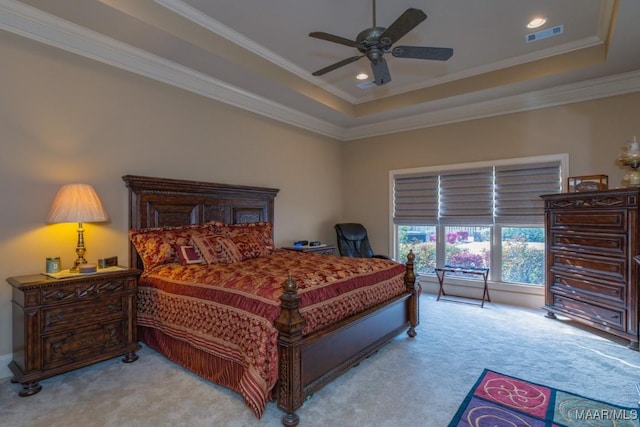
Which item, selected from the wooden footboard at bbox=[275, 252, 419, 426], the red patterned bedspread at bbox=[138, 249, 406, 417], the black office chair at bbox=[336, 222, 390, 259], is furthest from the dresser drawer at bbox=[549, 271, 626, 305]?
the black office chair at bbox=[336, 222, 390, 259]

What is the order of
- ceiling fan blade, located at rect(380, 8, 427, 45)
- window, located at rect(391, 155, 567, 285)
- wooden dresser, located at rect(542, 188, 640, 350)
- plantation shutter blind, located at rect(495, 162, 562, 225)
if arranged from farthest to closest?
window, located at rect(391, 155, 567, 285)
plantation shutter blind, located at rect(495, 162, 562, 225)
wooden dresser, located at rect(542, 188, 640, 350)
ceiling fan blade, located at rect(380, 8, 427, 45)

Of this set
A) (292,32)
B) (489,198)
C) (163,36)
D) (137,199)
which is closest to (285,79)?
(292,32)

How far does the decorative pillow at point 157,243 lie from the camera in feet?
10.8

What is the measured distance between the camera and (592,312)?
139 inches

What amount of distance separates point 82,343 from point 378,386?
2.38 metres

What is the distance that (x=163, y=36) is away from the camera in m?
3.09

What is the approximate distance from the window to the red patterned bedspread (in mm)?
2331

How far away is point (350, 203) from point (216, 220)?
2.96 meters

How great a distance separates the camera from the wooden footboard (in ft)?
6.70

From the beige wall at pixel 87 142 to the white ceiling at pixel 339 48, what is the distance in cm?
21

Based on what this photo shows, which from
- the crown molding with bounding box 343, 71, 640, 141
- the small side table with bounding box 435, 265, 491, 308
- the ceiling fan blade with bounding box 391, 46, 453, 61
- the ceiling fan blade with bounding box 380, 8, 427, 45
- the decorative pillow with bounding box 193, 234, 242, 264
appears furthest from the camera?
the small side table with bounding box 435, 265, 491, 308

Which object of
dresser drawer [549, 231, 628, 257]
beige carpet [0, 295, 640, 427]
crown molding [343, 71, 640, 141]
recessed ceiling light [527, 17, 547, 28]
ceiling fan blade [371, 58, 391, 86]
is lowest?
beige carpet [0, 295, 640, 427]

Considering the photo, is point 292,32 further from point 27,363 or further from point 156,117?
point 27,363

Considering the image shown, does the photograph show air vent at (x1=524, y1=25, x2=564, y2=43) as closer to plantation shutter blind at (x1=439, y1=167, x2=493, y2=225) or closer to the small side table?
plantation shutter blind at (x1=439, y1=167, x2=493, y2=225)
